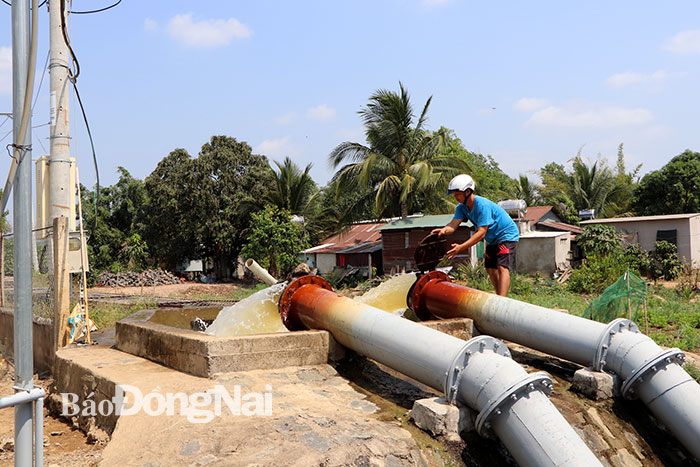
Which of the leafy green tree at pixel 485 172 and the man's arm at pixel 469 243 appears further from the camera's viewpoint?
the leafy green tree at pixel 485 172

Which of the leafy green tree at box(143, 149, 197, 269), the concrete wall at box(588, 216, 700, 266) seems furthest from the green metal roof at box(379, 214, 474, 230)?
the leafy green tree at box(143, 149, 197, 269)

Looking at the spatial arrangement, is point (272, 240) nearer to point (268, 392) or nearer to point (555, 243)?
point (555, 243)

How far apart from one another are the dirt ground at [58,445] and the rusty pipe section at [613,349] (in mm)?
3546

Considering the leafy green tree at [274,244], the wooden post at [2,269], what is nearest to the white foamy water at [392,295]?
the wooden post at [2,269]

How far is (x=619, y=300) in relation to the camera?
7.17 meters

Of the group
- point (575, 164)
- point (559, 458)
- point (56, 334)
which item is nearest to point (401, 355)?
point (559, 458)

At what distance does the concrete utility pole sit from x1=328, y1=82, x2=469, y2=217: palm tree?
1485 cm

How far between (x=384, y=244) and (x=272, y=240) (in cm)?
510

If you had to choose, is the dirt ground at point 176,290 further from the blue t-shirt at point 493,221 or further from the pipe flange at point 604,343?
the pipe flange at point 604,343

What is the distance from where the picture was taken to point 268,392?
4.14 m

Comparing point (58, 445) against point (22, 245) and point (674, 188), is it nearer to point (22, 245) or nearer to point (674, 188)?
point (22, 245)

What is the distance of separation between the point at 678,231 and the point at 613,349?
54.6 feet

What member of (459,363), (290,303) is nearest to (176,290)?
(290,303)

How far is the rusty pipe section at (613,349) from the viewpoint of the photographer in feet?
13.1
